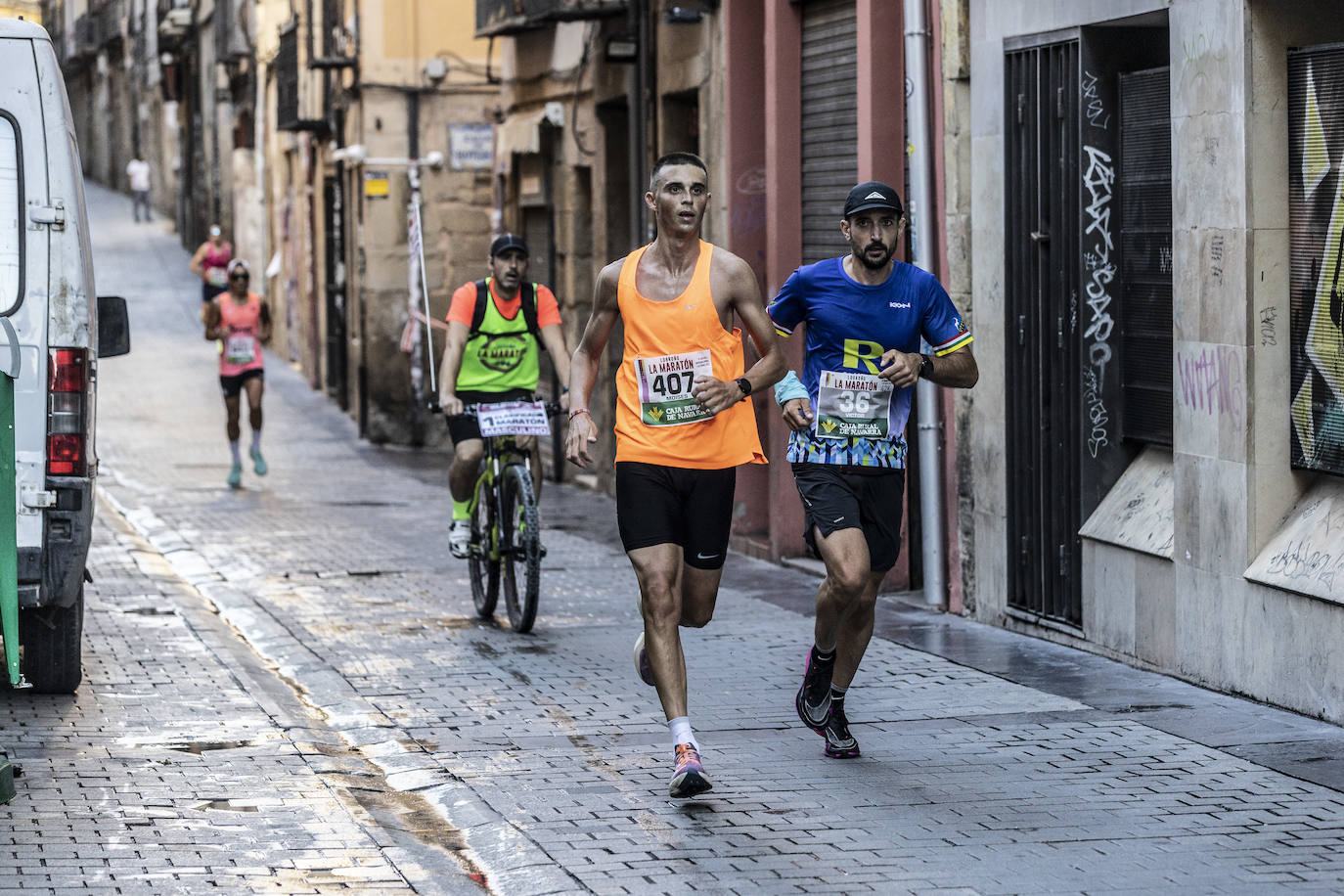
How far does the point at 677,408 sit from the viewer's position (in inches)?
272

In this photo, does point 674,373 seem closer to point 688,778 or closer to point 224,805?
point 688,778

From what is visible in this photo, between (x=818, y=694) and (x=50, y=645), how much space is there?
3221 millimetres

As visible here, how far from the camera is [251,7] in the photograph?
38.1m

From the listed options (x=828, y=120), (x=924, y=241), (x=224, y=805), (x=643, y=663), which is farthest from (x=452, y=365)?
(x=224, y=805)

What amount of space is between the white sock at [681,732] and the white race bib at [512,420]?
4266mm

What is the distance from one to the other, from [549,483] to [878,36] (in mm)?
9147

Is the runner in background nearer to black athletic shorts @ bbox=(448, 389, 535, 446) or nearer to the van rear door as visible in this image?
black athletic shorts @ bbox=(448, 389, 535, 446)

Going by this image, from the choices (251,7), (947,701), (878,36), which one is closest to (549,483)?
(878,36)

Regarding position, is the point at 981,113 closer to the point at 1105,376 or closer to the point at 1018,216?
the point at 1018,216

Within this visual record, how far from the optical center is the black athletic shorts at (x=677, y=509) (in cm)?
689

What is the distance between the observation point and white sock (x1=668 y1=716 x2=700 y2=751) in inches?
262

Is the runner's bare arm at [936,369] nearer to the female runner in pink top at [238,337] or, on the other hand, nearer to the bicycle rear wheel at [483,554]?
the bicycle rear wheel at [483,554]

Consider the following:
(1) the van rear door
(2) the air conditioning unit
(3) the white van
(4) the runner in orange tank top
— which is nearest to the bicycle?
(3) the white van

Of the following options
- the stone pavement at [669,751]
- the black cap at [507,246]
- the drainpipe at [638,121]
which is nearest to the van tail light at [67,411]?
the stone pavement at [669,751]
